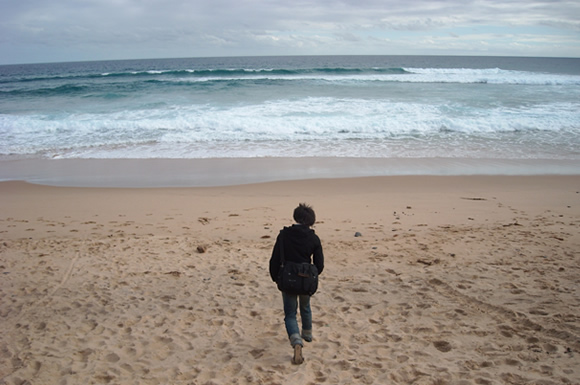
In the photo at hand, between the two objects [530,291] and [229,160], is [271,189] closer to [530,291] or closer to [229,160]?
[229,160]

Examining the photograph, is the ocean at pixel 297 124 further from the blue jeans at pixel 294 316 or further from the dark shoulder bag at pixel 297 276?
the dark shoulder bag at pixel 297 276

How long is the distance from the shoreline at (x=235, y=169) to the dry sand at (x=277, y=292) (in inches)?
59.6

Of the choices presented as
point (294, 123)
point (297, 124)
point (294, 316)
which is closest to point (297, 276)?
point (294, 316)

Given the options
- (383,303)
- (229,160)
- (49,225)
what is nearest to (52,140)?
(229,160)

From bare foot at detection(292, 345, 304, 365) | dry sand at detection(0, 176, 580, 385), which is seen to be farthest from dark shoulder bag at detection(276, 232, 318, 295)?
dry sand at detection(0, 176, 580, 385)

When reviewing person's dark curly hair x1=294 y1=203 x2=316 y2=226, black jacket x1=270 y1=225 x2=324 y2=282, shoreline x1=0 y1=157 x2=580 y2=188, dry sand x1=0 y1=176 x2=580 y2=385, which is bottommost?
dry sand x1=0 y1=176 x2=580 y2=385

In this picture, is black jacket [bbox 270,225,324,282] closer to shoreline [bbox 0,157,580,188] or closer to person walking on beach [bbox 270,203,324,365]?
person walking on beach [bbox 270,203,324,365]

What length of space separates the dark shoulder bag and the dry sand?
24.5 inches

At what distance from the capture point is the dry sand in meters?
3.45

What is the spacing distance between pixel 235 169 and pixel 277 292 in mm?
6585

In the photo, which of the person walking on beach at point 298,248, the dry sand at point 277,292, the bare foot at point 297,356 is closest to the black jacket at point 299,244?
the person walking on beach at point 298,248

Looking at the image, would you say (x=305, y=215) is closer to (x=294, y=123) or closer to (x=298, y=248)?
(x=298, y=248)

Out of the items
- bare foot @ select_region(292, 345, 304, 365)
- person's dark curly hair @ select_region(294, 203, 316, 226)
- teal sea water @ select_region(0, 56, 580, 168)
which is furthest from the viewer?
teal sea water @ select_region(0, 56, 580, 168)

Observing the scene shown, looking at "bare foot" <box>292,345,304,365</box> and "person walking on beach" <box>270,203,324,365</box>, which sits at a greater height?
"person walking on beach" <box>270,203,324,365</box>
